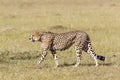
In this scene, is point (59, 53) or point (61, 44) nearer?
point (61, 44)

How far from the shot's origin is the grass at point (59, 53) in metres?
12.9

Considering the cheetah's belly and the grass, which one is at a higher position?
the cheetah's belly

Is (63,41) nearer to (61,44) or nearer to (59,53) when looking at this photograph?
(61,44)

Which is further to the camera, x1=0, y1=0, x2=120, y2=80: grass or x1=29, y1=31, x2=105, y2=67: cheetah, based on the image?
x1=29, y1=31, x2=105, y2=67: cheetah

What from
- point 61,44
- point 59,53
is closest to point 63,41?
point 61,44

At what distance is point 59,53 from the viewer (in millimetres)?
17672

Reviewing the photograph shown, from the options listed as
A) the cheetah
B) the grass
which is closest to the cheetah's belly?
the cheetah

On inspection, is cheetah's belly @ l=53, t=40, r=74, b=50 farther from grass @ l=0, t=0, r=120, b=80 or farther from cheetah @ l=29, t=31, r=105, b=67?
grass @ l=0, t=0, r=120, b=80

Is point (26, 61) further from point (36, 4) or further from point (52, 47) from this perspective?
point (36, 4)

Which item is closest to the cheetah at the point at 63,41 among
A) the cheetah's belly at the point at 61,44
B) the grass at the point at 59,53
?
the cheetah's belly at the point at 61,44

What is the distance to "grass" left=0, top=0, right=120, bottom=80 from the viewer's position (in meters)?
12.9

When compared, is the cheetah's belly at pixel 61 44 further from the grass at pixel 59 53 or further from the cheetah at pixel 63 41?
the grass at pixel 59 53

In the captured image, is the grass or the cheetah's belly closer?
the grass

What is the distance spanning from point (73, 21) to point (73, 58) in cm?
1260
